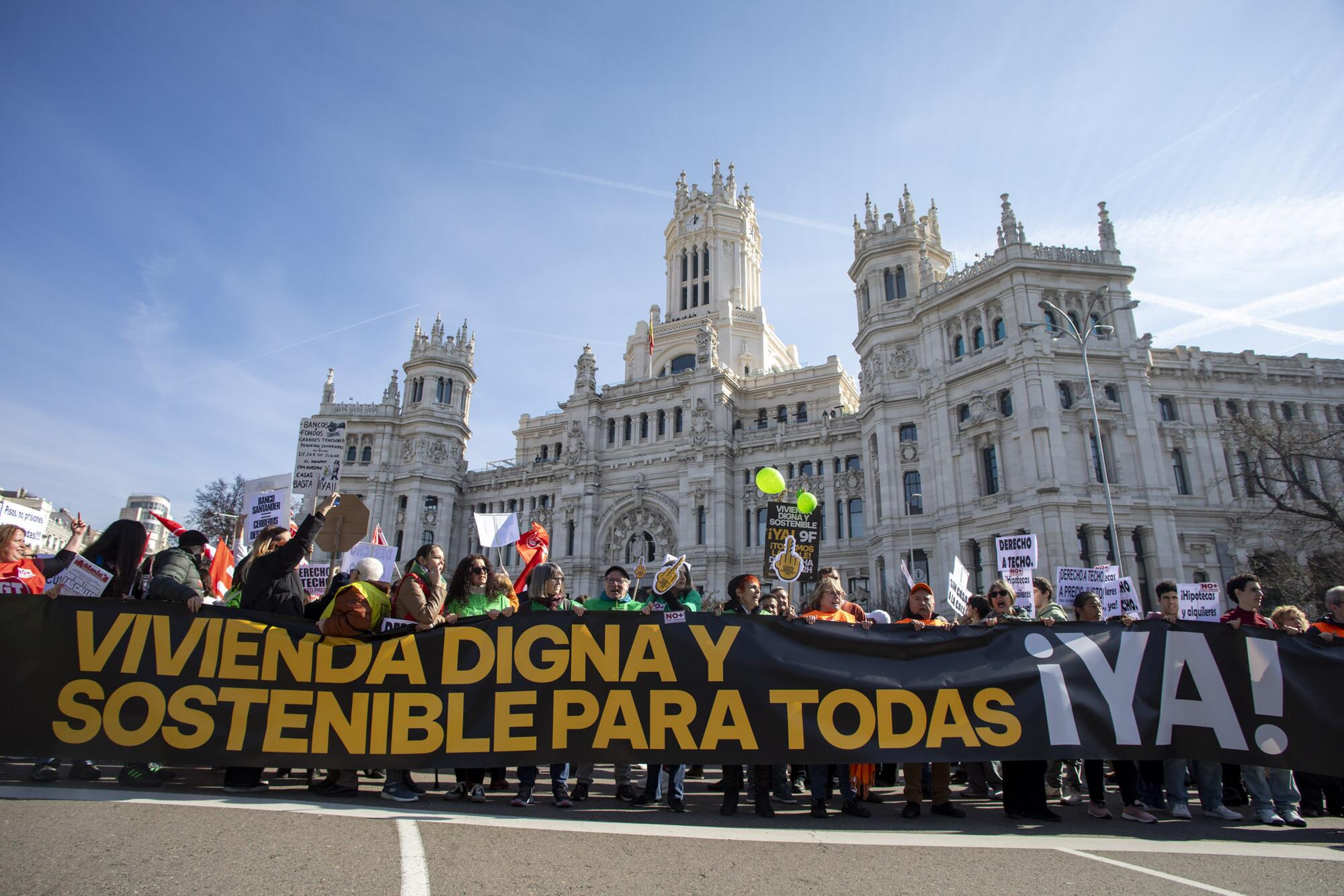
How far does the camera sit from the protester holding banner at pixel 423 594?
26.1 feet

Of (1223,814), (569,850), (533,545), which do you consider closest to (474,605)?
(569,850)

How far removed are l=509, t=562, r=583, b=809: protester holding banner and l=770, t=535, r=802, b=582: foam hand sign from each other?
30.0ft

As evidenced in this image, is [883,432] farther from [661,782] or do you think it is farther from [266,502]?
[661,782]

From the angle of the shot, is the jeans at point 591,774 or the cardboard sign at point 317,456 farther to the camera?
the cardboard sign at point 317,456

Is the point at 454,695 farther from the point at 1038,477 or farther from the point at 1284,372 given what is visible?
→ the point at 1284,372

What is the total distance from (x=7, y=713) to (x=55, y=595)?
1.21m

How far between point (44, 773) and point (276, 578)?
3.10 metres

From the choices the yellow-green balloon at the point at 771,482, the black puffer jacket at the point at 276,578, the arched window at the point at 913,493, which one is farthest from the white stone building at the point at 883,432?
the black puffer jacket at the point at 276,578

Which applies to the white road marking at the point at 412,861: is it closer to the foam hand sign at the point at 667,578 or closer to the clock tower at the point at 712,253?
the foam hand sign at the point at 667,578

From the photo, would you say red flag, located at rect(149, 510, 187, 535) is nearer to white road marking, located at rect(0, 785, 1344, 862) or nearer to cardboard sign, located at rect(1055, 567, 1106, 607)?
white road marking, located at rect(0, 785, 1344, 862)

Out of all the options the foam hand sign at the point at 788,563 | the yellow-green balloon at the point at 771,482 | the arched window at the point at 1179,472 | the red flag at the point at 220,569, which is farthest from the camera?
the arched window at the point at 1179,472

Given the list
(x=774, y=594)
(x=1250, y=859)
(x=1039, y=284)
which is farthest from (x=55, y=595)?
(x=1039, y=284)

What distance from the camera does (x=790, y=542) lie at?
59.8 ft

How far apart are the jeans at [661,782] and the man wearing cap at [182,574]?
5265mm
